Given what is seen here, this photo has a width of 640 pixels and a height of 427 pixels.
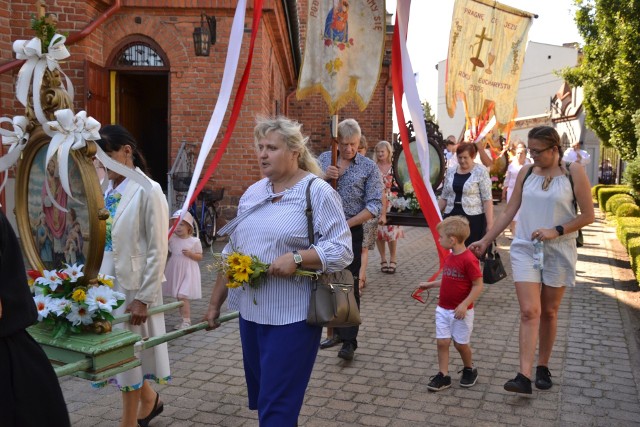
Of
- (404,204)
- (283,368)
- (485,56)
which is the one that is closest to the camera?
(283,368)

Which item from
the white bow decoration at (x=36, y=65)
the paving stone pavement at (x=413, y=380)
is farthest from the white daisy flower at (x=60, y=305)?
the paving stone pavement at (x=413, y=380)

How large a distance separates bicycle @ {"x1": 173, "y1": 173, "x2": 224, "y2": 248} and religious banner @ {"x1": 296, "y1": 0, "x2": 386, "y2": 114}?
6.74 metres

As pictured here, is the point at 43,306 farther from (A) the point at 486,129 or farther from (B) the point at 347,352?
(A) the point at 486,129

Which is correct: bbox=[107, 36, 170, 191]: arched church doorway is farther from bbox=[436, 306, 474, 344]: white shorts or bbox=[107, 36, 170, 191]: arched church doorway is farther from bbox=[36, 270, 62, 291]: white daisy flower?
bbox=[36, 270, 62, 291]: white daisy flower

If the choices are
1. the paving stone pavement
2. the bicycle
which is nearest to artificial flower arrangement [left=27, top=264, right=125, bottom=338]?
the paving stone pavement

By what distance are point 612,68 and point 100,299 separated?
1848cm

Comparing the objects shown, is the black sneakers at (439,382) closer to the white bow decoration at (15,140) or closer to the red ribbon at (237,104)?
the red ribbon at (237,104)

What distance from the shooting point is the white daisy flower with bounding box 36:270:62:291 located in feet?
9.95

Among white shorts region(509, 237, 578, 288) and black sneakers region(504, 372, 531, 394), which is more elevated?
white shorts region(509, 237, 578, 288)

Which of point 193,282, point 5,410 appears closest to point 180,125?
point 193,282

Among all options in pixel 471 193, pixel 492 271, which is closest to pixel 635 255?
pixel 471 193

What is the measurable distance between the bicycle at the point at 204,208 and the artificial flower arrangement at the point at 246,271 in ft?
27.9

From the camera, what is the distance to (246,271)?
314 centimetres

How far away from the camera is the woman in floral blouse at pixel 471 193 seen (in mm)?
7438
